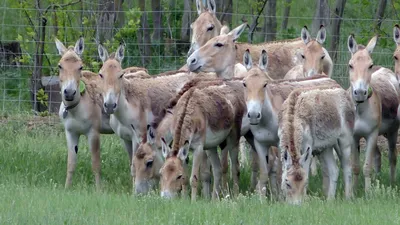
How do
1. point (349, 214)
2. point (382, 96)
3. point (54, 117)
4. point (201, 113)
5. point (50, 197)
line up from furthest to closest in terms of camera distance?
point (54, 117)
point (382, 96)
point (201, 113)
point (50, 197)
point (349, 214)

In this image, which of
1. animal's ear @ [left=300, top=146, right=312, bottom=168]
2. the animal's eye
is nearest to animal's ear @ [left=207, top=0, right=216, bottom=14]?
the animal's eye

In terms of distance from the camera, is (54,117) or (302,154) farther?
(54,117)

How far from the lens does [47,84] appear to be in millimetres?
21703

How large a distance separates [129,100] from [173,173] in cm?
256

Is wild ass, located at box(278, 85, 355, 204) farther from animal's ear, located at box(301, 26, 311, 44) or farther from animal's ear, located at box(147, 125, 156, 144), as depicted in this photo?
animal's ear, located at box(301, 26, 311, 44)

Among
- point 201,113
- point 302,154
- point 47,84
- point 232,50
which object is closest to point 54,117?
point 47,84

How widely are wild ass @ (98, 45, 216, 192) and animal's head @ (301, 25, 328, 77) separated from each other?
2565 mm

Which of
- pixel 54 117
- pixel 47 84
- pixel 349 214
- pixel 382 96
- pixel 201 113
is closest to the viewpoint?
pixel 349 214

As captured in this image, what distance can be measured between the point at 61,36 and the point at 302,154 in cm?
903

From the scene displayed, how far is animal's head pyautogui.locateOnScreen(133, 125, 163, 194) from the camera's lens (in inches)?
572

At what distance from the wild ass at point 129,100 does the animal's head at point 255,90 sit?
1.96 meters

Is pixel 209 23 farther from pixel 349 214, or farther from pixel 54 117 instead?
pixel 349 214

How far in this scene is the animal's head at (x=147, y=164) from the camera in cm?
1454

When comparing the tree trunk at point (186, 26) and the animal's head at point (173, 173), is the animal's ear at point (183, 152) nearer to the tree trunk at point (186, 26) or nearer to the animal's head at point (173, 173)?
the animal's head at point (173, 173)
